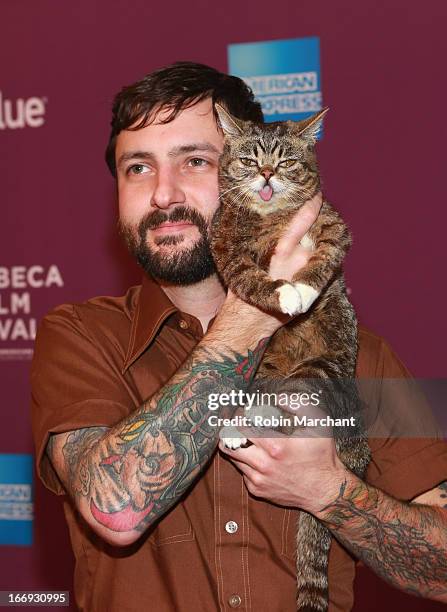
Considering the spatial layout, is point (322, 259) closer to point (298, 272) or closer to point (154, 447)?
point (298, 272)

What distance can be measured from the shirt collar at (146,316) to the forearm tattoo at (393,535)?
0.68m

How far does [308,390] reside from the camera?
197 centimetres

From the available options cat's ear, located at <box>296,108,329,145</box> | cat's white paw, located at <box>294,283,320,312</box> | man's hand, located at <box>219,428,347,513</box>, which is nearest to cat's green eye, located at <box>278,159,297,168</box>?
cat's ear, located at <box>296,108,329,145</box>

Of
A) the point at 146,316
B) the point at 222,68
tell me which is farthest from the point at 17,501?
the point at 222,68

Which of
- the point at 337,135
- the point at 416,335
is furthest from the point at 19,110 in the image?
the point at 416,335

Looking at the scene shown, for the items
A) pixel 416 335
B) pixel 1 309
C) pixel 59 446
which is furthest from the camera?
pixel 1 309

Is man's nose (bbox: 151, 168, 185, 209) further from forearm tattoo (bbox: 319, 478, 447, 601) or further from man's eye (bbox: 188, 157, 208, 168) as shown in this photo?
forearm tattoo (bbox: 319, 478, 447, 601)

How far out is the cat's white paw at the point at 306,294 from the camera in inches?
73.5

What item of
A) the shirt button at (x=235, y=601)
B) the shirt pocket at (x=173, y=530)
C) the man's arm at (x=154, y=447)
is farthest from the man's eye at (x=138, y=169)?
the shirt button at (x=235, y=601)

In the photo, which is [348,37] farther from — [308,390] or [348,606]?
[348,606]

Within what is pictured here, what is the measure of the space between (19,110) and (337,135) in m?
1.78

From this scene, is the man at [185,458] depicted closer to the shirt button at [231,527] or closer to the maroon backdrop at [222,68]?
the shirt button at [231,527]

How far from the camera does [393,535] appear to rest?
1896mm

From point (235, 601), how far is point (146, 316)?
2.75ft
